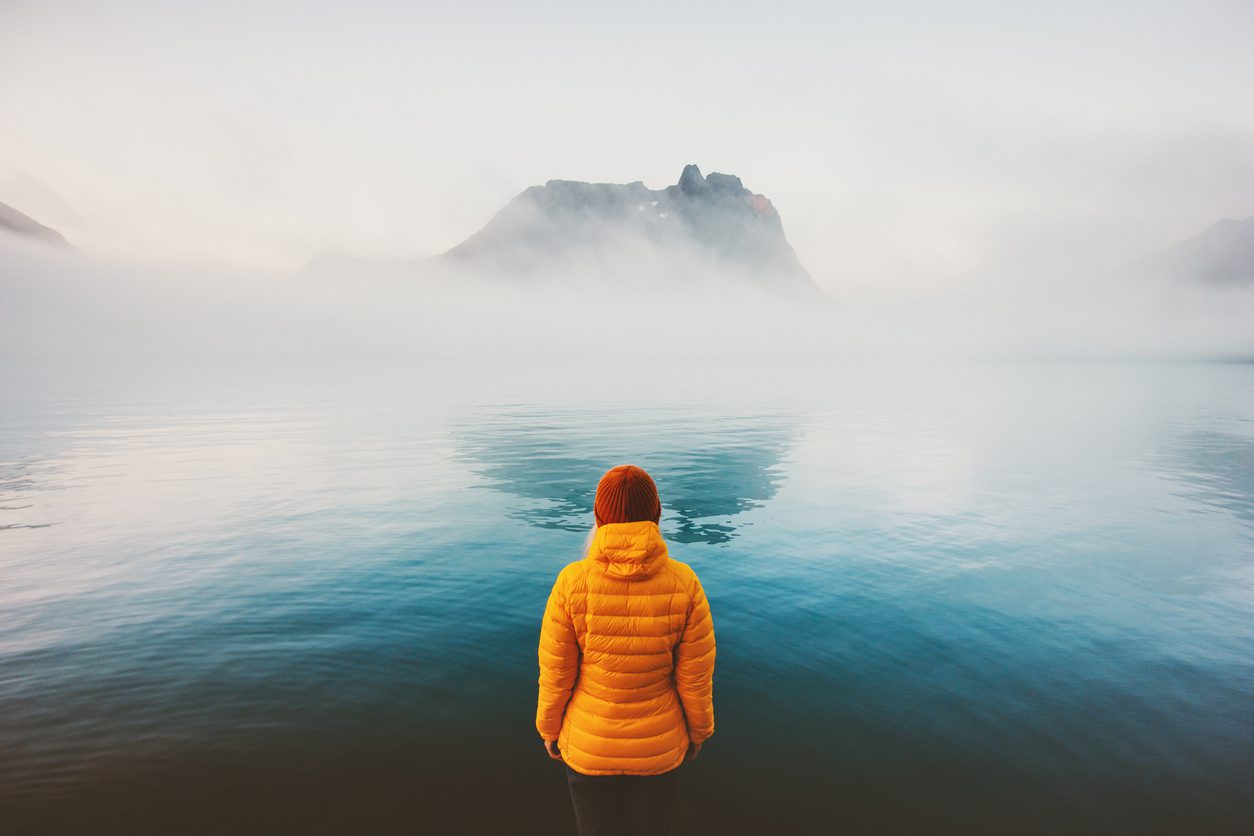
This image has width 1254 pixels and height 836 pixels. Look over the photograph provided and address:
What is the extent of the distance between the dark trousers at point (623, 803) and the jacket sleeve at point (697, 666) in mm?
447

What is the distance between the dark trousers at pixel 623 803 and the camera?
14.4 ft

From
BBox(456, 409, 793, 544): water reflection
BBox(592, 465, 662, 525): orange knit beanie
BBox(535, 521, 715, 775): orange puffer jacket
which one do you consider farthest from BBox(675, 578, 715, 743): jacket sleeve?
BBox(456, 409, 793, 544): water reflection

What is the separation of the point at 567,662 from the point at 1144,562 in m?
19.8

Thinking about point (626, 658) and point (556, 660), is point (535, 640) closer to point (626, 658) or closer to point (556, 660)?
point (556, 660)

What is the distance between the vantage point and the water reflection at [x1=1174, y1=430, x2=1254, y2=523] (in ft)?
83.7

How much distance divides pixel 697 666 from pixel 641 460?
28.8 m

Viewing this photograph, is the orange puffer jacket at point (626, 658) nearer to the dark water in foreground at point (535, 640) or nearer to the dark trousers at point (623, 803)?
the dark trousers at point (623, 803)

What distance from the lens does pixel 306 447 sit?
3681 cm

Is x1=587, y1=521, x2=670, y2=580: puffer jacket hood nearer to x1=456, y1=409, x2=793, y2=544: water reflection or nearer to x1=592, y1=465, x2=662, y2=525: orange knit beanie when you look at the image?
x1=592, y1=465, x2=662, y2=525: orange knit beanie

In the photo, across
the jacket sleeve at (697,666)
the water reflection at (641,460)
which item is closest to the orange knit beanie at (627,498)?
the jacket sleeve at (697,666)

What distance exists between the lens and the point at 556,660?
14.2ft

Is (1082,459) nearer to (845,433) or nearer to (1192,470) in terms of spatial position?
(1192,470)

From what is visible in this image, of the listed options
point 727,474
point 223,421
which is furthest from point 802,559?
point 223,421

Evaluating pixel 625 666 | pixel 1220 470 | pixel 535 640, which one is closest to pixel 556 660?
pixel 625 666
